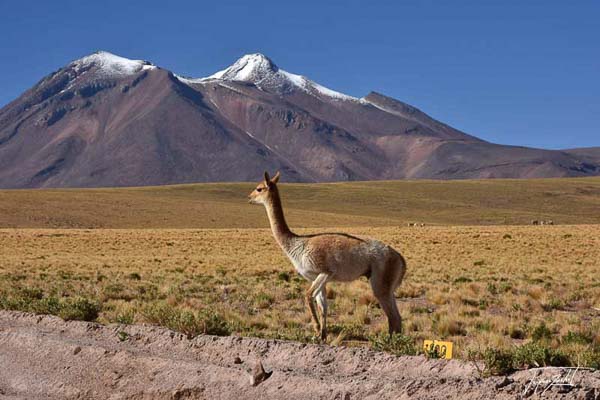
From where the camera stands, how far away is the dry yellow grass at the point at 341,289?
11633 millimetres

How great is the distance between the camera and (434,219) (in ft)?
325

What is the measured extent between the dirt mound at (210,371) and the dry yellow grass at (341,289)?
0.99 meters

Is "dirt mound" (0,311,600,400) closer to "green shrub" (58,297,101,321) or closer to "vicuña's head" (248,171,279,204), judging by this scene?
"green shrub" (58,297,101,321)

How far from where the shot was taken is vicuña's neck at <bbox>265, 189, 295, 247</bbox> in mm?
10547

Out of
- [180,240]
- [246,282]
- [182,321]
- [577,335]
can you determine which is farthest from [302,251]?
[180,240]

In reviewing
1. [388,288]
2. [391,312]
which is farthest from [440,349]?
[388,288]

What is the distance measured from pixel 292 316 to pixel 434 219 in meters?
87.3

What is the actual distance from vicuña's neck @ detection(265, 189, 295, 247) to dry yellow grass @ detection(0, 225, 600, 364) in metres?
1.36

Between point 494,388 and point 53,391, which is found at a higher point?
point 494,388

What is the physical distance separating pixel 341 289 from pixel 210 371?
1076cm

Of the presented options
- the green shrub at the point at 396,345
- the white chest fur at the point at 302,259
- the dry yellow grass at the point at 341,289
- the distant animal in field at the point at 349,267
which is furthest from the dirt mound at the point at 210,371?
the white chest fur at the point at 302,259

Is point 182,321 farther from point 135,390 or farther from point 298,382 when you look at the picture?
point 298,382

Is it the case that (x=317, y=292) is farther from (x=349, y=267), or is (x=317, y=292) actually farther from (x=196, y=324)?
(x=196, y=324)

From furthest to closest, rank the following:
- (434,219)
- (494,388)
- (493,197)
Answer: (493,197) < (434,219) < (494,388)
